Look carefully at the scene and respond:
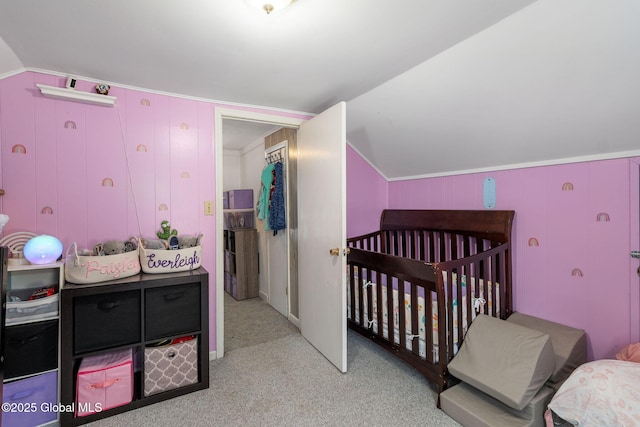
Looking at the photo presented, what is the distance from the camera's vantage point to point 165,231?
85.0 inches

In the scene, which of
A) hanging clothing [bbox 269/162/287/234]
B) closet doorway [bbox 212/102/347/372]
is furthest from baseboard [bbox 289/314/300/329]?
hanging clothing [bbox 269/162/287/234]

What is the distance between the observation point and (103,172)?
2.03 metres

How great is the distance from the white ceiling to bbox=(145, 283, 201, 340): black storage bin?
55.2 inches

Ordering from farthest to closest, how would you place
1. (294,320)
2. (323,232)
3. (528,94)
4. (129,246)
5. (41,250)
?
(294,320) → (323,232) → (129,246) → (528,94) → (41,250)

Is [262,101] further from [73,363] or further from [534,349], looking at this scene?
[534,349]

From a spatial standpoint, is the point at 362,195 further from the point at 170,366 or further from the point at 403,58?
the point at 170,366

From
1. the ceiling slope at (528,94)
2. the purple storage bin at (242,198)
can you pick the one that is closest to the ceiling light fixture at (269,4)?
the ceiling slope at (528,94)

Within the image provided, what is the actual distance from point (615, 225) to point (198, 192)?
2819mm

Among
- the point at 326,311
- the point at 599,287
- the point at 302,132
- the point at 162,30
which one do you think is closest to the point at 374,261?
the point at 326,311

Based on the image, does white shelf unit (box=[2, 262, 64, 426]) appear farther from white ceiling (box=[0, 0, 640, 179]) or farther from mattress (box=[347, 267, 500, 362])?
mattress (box=[347, 267, 500, 362])

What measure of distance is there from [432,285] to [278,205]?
1784 mm

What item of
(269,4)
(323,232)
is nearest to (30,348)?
(323,232)

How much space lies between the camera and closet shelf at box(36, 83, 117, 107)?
1.81m

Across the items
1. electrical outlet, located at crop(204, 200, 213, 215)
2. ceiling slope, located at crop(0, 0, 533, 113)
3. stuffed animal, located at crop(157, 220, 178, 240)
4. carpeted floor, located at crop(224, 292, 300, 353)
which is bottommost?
carpeted floor, located at crop(224, 292, 300, 353)
